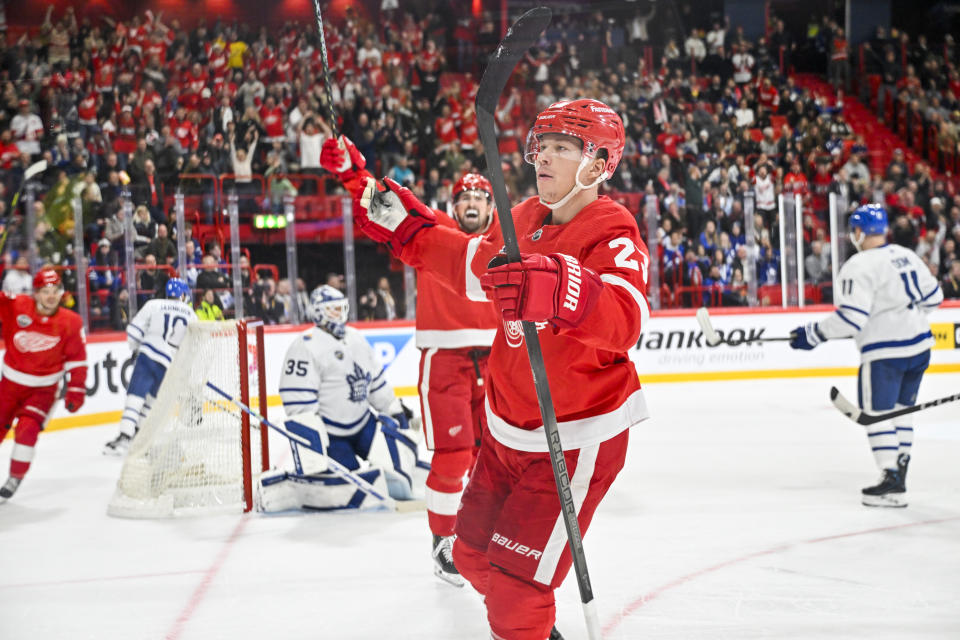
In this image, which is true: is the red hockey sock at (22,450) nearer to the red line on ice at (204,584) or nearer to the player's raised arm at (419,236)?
the red line on ice at (204,584)

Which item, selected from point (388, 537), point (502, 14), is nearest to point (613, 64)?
point (502, 14)

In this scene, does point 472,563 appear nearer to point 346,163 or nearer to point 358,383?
point 346,163

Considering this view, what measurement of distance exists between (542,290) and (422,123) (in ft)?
34.6

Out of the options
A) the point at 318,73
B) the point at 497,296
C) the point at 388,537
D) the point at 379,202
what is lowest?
the point at 388,537

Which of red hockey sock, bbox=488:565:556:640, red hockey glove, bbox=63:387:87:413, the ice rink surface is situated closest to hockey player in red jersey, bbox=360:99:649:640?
red hockey sock, bbox=488:565:556:640

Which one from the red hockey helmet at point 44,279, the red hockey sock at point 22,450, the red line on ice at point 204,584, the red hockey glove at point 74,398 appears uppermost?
the red hockey helmet at point 44,279

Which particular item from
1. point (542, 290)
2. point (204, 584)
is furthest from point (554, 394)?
point (204, 584)

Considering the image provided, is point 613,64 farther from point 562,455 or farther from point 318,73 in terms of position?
point 562,455

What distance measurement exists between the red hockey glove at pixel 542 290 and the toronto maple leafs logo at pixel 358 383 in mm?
2987

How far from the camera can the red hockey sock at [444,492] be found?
3346 millimetres

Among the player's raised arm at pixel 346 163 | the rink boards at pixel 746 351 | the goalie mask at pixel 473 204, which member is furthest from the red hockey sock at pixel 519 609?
the rink boards at pixel 746 351

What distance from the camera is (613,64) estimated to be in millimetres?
13867

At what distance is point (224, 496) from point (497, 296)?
10.8ft

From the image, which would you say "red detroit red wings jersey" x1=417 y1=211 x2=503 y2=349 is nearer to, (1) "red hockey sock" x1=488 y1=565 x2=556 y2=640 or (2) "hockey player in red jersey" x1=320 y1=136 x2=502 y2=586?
(2) "hockey player in red jersey" x1=320 y1=136 x2=502 y2=586
